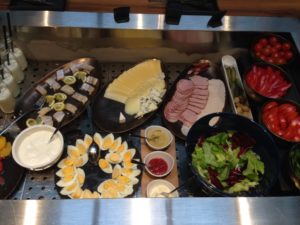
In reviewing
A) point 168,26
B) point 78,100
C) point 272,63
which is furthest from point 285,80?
point 78,100

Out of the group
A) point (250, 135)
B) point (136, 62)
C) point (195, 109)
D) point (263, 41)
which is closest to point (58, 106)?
point (136, 62)

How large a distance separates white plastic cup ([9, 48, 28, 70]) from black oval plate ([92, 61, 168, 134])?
0.53 metres

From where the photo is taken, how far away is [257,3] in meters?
2.12

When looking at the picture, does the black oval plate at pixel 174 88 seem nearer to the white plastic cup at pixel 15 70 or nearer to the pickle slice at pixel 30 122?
the pickle slice at pixel 30 122

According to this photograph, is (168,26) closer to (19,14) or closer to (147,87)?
(147,87)

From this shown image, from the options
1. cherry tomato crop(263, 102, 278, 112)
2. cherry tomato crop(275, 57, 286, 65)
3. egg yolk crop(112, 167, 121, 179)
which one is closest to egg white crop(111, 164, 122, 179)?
egg yolk crop(112, 167, 121, 179)

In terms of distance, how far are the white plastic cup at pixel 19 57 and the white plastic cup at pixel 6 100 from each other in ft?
0.68

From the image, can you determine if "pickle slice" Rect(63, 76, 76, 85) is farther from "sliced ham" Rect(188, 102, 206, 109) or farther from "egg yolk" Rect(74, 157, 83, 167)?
"sliced ham" Rect(188, 102, 206, 109)

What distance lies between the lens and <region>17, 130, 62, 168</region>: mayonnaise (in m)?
1.60

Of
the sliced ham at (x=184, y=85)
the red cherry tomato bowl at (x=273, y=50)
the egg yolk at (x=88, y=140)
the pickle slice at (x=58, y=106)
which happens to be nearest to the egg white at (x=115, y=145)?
the egg yolk at (x=88, y=140)

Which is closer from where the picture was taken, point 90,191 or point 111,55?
point 90,191

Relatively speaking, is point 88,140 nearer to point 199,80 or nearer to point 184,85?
point 184,85

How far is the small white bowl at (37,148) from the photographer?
5.22 ft

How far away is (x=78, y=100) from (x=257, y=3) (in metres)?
1.36
